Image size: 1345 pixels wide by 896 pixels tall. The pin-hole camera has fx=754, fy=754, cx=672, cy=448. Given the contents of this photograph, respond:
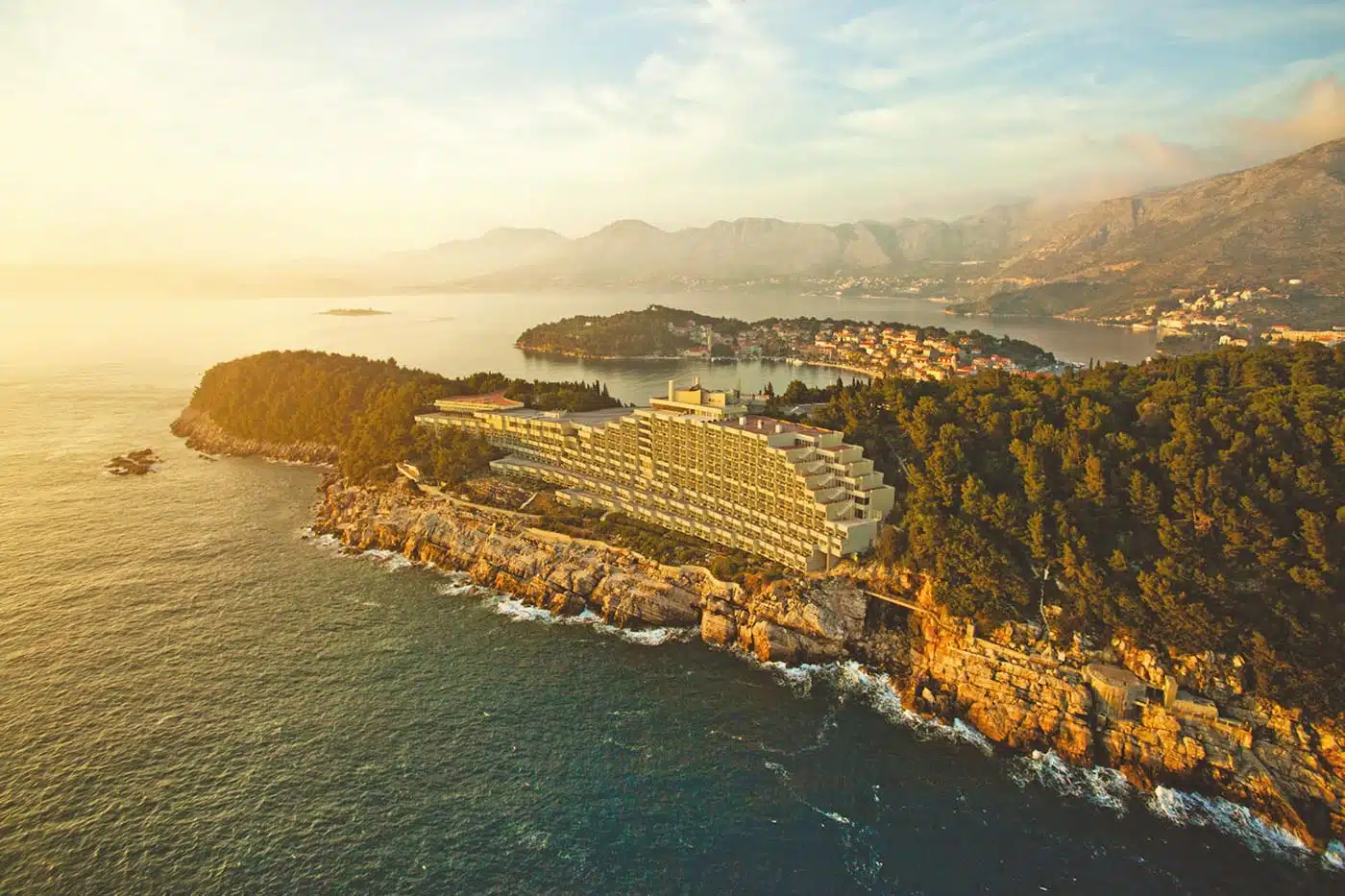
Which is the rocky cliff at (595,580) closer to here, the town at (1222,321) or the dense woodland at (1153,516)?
A: the dense woodland at (1153,516)

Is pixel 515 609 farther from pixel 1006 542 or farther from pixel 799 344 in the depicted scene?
pixel 799 344

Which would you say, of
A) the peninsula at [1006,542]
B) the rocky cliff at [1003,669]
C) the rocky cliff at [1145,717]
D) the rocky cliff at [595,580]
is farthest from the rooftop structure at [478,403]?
the rocky cliff at [1145,717]

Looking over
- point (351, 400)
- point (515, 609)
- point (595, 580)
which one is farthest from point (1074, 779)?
point (351, 400)

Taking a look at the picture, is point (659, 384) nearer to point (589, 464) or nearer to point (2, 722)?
point (589, 464)

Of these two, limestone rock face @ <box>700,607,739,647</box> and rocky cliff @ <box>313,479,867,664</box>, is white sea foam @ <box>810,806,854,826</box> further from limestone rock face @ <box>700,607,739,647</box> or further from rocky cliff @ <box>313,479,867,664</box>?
limestone rock face @ <box>700,607,739,647</box>

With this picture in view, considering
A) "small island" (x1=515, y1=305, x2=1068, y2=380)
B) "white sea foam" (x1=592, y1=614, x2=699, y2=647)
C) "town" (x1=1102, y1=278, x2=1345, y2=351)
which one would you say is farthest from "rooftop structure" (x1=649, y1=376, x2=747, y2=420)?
"town" (x1=1102, y1=278, x2=1345, y2=351)

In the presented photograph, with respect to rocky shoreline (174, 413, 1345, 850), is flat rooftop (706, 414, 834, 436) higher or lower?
higher
